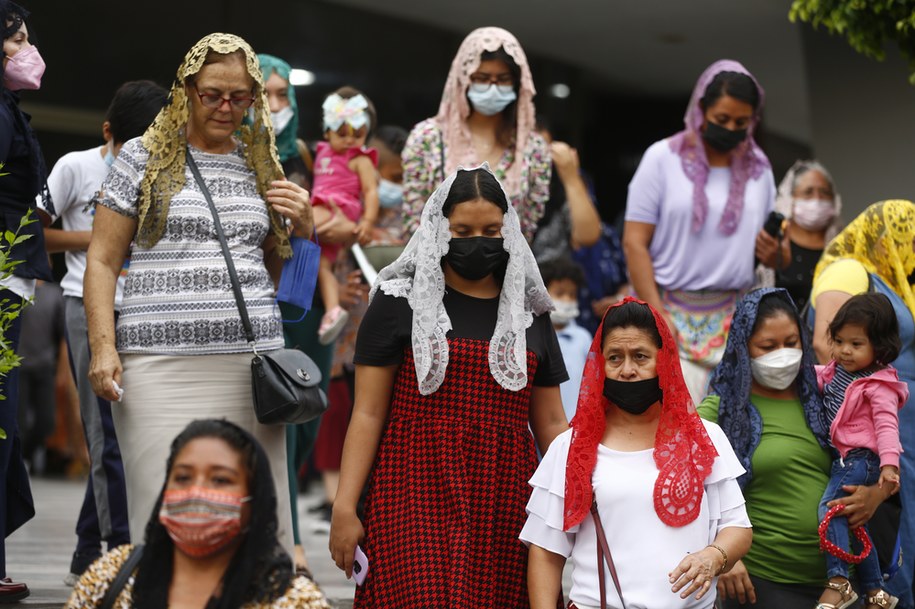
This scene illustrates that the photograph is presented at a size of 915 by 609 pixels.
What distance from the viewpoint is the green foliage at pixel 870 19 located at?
7566 mm

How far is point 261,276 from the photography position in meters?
5.21

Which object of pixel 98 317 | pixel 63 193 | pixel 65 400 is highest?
pixel 63 193

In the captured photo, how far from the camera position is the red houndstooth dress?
4.67 meters

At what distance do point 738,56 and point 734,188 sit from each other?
9.45m

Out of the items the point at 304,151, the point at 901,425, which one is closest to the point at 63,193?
the point at 304,151

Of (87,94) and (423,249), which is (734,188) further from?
(87,94)

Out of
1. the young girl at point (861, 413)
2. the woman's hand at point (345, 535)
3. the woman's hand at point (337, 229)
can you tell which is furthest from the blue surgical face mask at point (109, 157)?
the young girl at point (861, 413)

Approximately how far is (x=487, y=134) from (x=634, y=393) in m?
2.42

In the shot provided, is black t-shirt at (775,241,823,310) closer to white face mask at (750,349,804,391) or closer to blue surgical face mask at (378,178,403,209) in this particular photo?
blue surgical face mask at (378,178,403,209)

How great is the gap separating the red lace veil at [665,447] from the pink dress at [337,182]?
291cm

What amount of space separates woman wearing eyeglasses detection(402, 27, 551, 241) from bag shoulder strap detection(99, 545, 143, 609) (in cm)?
314

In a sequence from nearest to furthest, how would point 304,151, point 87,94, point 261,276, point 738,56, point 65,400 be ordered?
1. point 261,276
2. point 304,151
3. point 87,94
4. point 65,400
5. point 738,56

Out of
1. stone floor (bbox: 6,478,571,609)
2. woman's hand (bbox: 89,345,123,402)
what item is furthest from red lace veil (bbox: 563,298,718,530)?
stone floor (bbox: 6,478,571,609)

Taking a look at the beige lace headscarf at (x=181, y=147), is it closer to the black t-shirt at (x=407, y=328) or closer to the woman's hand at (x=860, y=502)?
the black t-shirt at (x=407, y=328)
